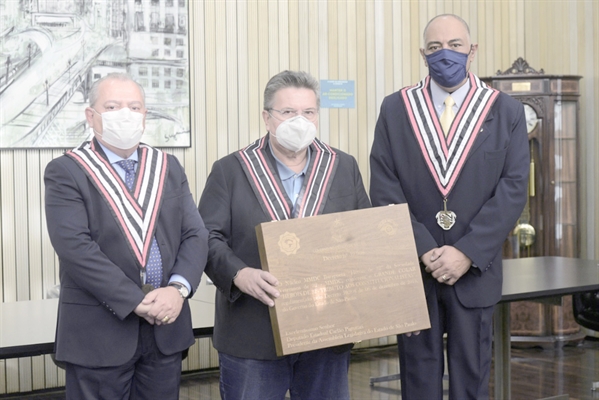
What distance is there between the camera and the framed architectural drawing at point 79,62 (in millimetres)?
5234

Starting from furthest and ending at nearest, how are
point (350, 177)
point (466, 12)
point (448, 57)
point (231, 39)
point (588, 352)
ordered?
1. point (466, 12)
2. point (588, 352)
3. point (231, 39)
4. point (448, 57)
5. point (350, 177)

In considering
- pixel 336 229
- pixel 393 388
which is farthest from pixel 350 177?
pixel 393 388

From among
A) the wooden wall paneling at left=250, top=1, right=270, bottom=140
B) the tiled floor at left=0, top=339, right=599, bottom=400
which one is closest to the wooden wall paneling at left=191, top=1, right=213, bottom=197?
the wooden wall paneling at left=250, top=1, right=270, bottom=140

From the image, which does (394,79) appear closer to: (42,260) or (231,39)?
(231,39)

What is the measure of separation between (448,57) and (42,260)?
137 inches

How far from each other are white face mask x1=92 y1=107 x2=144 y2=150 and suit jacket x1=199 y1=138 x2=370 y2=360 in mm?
312

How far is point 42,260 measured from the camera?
5.44m

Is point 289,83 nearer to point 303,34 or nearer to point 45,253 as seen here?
point 45,253

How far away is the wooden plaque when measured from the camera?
2434 mm

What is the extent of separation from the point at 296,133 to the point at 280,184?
0.18 m

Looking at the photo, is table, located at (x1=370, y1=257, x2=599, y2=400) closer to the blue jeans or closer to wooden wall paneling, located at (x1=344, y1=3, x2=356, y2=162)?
the blue jeans

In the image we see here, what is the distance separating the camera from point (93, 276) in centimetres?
239

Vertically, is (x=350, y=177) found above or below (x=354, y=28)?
below

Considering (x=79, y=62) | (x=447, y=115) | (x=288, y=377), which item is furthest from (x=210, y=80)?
(x=288, y=377)
